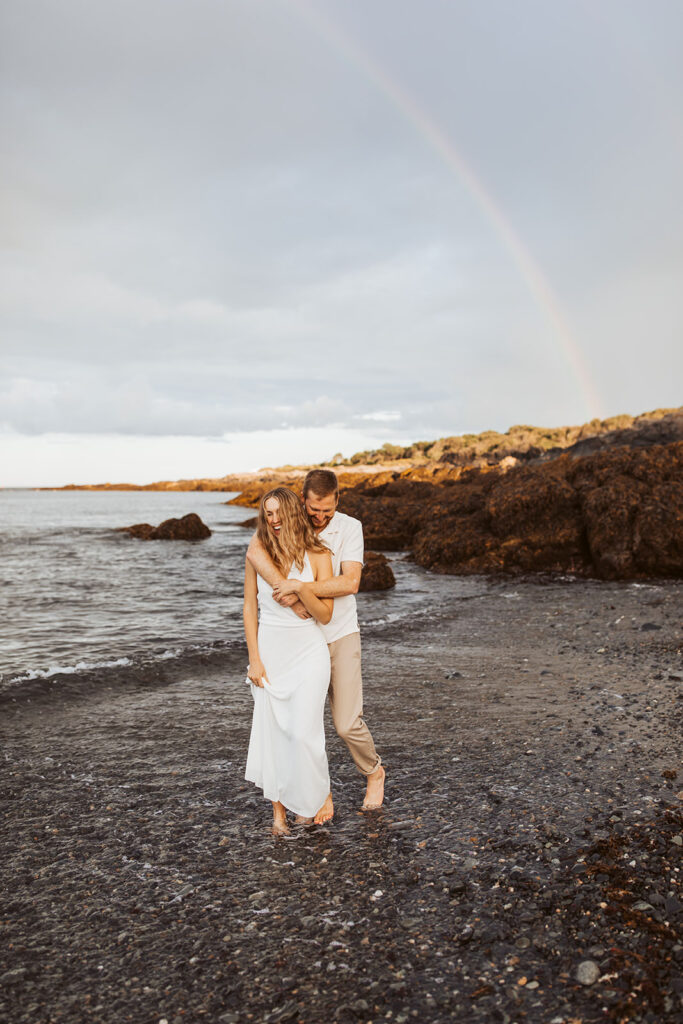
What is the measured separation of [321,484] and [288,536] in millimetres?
480

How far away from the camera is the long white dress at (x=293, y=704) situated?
4.59 m

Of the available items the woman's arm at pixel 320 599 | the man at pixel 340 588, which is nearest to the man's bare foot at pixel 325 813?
the man at pixel 340 588

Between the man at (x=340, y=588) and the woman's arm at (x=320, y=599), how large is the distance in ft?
0.21

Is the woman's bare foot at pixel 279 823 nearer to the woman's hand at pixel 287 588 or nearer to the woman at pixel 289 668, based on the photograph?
the woman at pixel 289 668

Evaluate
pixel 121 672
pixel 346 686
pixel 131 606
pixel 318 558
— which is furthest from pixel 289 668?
pixel 131 606

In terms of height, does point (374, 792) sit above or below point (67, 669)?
above

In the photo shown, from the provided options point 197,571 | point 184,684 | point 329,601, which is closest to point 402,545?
point 197,571

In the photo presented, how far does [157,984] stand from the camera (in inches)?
131

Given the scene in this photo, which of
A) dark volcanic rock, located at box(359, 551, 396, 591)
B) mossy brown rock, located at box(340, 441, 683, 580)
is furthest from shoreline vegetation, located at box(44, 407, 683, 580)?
dark volcanic rock, located at box(359, 551, 396, 591)

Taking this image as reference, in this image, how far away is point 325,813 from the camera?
4965 mm

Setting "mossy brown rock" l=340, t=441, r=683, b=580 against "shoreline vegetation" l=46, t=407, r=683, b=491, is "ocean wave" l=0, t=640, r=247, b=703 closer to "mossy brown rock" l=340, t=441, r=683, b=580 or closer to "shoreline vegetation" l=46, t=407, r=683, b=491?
"mossy brown rock" l=340, t=441, r=683, b=580

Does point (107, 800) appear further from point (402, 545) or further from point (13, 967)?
point (402, 545)

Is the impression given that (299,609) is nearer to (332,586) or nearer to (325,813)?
(332,586)

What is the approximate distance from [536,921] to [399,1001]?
993mm
